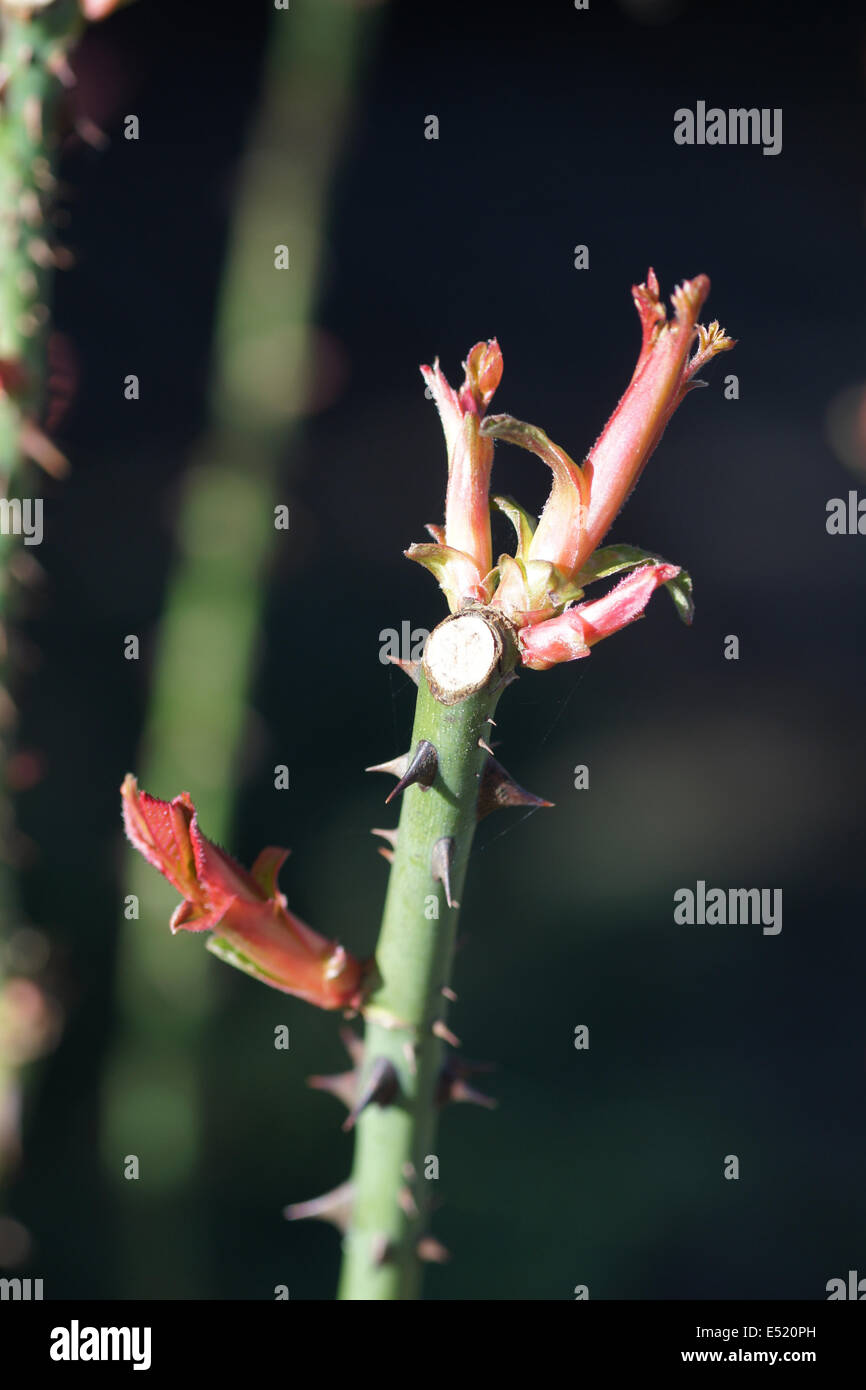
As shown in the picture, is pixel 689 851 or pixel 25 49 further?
pixel 689 851

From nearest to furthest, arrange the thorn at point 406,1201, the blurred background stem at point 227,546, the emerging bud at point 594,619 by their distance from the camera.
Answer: the emerging bud at point 594,619 → the thorn at point 406,1201 → the blurred background stem at point 227,546

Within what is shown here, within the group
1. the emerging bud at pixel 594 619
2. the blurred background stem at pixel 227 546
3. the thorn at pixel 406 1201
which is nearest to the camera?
the emerging bud at pixel 594 619

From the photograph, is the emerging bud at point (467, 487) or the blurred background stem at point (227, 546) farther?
the blurred background stem at point (227, 546)

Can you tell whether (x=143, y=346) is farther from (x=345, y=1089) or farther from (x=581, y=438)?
(x=345, y=1089)

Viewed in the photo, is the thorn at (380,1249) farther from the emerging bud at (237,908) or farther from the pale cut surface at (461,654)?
the pale cut surface at (461,654)

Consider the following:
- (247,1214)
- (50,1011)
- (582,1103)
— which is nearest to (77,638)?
(50,1011)

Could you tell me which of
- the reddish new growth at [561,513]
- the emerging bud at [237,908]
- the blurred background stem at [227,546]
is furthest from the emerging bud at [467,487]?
the blurred background stem at [227,546]

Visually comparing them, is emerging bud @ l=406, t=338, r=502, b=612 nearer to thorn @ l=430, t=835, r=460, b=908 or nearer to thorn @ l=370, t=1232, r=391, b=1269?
thorn @ l=430, t=835, r=460, b=908
